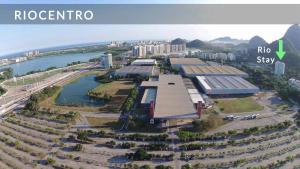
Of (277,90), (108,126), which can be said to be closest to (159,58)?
(277,90)

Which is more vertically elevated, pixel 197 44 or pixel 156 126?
pixel 197 44

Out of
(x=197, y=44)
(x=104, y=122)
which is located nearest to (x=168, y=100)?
(x=104, y=122)

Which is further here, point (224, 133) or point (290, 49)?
point (290, 49)

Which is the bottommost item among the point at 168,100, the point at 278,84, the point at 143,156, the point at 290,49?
the point at 143,156

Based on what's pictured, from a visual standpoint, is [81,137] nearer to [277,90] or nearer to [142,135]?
[142,135]

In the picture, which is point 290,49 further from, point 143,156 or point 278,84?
point 143,156

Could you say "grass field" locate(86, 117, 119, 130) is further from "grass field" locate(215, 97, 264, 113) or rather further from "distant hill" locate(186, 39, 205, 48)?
"distant hill" locate(186, 39, 205, 48)

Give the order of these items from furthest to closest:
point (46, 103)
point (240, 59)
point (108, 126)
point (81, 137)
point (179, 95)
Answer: point (240, 59) < point (46, 103) < point (179, 95) < point (108, 126) < point (81, 137)

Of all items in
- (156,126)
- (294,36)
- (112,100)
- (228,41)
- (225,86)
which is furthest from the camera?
(228,41)
